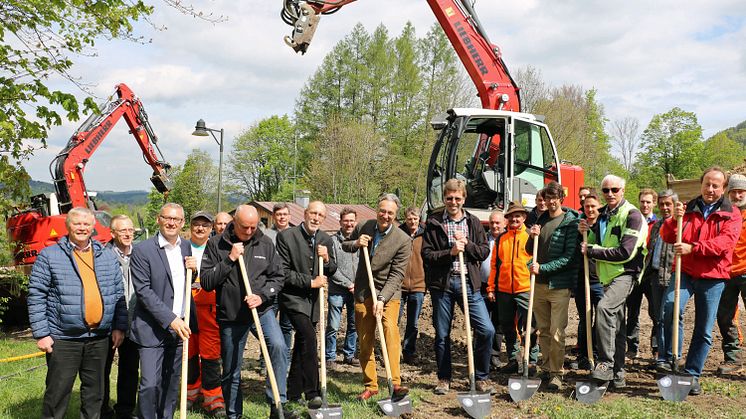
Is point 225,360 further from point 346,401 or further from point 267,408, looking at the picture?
point 346,401

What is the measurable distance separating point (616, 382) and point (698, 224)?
5.72 ft

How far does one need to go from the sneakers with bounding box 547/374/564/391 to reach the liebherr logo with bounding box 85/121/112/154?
1090cm

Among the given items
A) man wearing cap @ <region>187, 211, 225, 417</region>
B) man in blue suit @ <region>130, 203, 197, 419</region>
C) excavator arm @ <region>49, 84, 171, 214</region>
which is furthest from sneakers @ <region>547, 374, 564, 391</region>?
excavator arm @ <region>49, 84, 171, 214</region>

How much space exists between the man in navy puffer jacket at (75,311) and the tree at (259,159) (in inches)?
1871

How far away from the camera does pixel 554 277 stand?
595 centimetres

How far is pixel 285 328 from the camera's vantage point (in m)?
5.84

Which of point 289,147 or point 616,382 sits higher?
point 289,147

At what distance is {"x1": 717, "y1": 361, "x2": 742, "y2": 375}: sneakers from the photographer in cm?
622

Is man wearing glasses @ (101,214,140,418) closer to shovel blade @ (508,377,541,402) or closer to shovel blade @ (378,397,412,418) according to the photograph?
shovel blade @ (378,397,412,418)

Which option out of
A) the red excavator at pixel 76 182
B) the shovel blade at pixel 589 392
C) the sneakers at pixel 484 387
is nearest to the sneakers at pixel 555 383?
the shovel blade at pixel 589 392

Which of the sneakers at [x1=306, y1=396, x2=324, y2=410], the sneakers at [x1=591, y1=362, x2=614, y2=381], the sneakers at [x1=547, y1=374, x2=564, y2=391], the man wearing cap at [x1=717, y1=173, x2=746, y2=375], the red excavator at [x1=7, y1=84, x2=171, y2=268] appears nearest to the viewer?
the sneakers at [x1=306, y1=396, x2=324, y2=410]

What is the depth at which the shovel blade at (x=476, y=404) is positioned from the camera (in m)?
5.05

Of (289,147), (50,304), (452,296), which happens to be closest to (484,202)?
(452,296)

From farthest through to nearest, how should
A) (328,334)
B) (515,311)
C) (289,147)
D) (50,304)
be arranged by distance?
(289,147) → (328,334) → (515,311) → (50,304)
